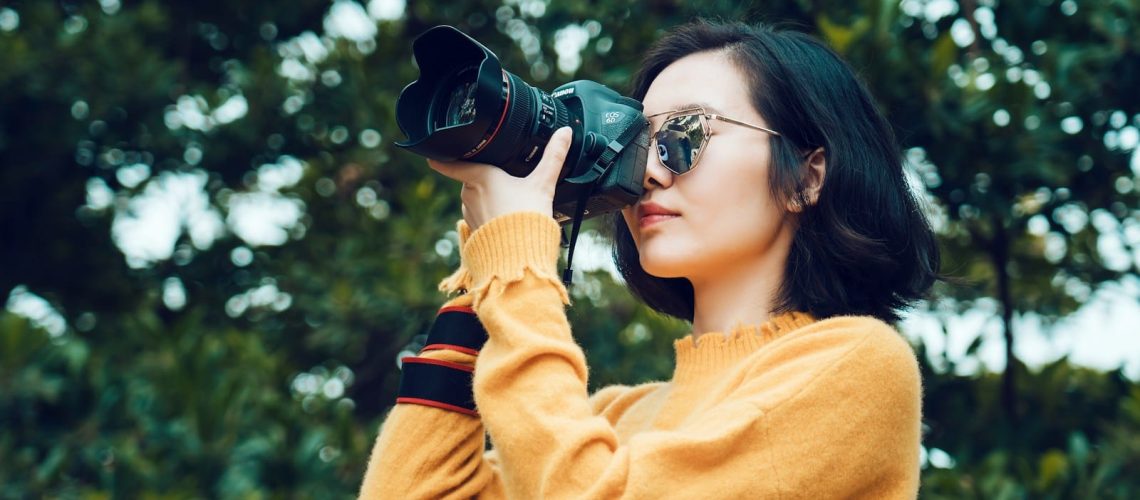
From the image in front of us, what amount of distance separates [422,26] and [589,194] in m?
2.24

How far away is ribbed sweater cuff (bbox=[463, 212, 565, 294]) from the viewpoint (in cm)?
136

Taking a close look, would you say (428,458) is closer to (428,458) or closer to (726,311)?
(428,458)

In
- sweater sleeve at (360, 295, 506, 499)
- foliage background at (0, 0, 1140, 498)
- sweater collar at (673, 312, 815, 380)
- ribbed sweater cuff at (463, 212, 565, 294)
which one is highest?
ribbed sweater cuff at (463, 212, 565, 294)

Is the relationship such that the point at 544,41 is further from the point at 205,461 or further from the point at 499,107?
the point at 499,107

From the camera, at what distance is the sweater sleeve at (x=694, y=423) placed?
123cm

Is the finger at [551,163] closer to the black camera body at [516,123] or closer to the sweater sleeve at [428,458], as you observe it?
the black camera body at [516,123]

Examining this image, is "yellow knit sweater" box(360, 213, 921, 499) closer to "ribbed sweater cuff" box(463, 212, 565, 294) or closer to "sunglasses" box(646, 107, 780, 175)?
"ribbed sweater cuff" box(463, 212, 565, 294)

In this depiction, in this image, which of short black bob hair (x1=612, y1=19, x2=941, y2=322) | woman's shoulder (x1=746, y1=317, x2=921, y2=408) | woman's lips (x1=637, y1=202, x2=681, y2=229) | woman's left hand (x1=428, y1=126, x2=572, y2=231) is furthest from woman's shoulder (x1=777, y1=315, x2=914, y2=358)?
woman's left hand (x1=428, y1=126, x2=572, y2=231)

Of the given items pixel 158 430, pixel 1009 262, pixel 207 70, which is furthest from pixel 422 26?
pixel 1009 262

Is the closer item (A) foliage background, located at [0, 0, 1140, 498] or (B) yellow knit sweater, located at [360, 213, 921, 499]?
(B) yellow knit sweater, located at [360, 213, 921, 499]

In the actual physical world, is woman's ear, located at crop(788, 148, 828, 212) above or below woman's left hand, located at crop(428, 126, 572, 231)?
below

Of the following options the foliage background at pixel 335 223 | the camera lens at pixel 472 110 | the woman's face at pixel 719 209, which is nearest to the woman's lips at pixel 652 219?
the woman's face at pixel 719 209

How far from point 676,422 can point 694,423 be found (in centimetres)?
15

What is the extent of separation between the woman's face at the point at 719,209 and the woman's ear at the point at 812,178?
22mm
